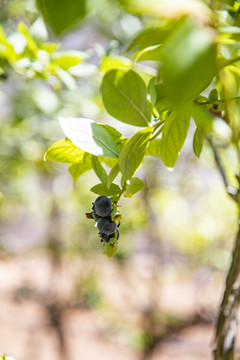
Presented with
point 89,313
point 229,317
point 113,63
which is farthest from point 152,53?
point 89,313

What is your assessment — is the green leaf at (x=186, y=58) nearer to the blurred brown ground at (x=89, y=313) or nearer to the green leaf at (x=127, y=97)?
the green leaf at (x=127, y=97)

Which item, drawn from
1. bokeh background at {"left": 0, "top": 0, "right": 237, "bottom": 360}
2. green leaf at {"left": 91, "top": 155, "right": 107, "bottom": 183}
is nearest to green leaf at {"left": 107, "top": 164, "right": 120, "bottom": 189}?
green leaf at {"left": 91, "top": 155, "right": 107, "bottom": 183}

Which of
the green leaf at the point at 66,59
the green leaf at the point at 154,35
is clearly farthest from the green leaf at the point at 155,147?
the green leaf at the point at 66,59

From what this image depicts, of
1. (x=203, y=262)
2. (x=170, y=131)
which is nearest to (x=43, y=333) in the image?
(x=203, y=262)

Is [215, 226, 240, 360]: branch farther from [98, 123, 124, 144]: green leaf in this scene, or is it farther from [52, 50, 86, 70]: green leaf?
[52, 50, 86, 70]: green leaf

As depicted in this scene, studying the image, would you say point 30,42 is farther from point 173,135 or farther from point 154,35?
point 154,35

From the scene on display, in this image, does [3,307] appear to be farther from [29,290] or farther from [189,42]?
[189,42]
